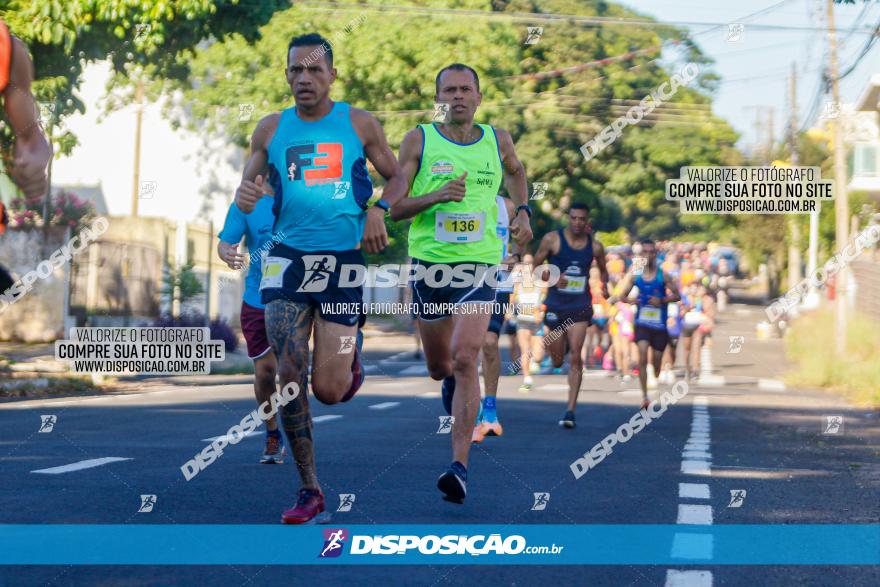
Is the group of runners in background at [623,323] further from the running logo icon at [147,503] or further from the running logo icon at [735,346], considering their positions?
the running logo icon at [147,503]

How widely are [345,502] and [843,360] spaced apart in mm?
20427

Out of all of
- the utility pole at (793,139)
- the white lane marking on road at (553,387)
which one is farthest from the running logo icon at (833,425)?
the utility pole at (793,139)

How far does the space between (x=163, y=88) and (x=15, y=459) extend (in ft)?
112

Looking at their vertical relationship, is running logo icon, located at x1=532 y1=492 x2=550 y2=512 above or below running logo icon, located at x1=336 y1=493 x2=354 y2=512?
below

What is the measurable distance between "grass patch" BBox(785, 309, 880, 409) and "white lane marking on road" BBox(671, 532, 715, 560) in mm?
13358

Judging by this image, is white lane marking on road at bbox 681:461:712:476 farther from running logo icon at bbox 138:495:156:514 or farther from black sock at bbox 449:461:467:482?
running logo icon at bbox 138:495:156:514

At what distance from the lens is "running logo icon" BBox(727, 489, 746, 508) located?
810 centimetres

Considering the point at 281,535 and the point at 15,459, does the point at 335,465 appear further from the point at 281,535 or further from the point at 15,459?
the point at 281,535

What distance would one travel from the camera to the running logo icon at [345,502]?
7266 mm

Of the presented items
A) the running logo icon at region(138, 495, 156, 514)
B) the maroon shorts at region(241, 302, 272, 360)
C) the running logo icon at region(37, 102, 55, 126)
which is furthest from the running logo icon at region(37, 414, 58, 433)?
the running logo icon at region(37, 102, 55, 126)

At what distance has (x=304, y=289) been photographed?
6.98 meters

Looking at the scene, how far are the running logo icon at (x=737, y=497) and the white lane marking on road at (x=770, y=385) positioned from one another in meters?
15.0

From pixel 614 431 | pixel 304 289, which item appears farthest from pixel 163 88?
pixel 304 289

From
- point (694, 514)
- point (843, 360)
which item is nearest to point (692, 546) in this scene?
point (694, 514)
